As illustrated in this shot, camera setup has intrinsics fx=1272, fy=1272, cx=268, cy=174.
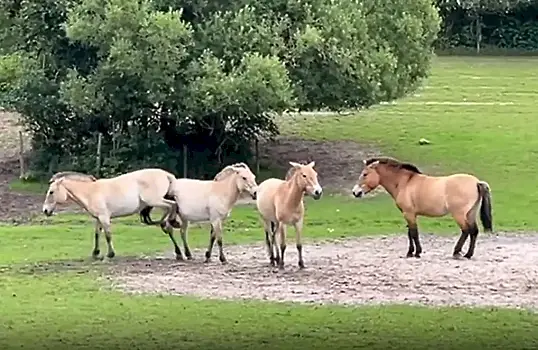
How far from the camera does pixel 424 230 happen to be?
59.6 feet

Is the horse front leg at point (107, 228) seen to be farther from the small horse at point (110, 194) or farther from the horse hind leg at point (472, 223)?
the horse hind leg at point (472, 223)

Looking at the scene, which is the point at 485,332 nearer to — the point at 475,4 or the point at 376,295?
the point at 376,295

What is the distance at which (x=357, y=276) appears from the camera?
44.5ft

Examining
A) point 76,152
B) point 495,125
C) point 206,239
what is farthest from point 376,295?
point 495,125

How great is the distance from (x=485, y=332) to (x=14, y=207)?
12.1 m

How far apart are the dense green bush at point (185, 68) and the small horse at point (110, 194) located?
5.13 metres

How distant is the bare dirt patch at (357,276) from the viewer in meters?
12.2

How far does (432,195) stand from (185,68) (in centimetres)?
671

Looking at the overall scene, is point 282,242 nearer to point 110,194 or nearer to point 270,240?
point 270,240

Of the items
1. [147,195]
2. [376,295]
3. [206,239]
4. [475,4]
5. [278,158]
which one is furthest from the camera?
[475,4]

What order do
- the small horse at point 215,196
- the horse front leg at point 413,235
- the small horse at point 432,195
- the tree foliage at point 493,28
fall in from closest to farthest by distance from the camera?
the small horse at point 215,196 < the small horse at point 432,195 < the horse front leg at point 413,235 < the tree foliage at point 493,28

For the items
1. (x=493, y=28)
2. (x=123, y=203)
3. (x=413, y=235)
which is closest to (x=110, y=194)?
(x=123, y=203)

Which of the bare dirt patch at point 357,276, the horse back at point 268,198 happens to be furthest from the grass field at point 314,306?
the horse back at point 268,198

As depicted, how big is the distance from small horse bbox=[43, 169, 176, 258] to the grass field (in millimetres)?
741
